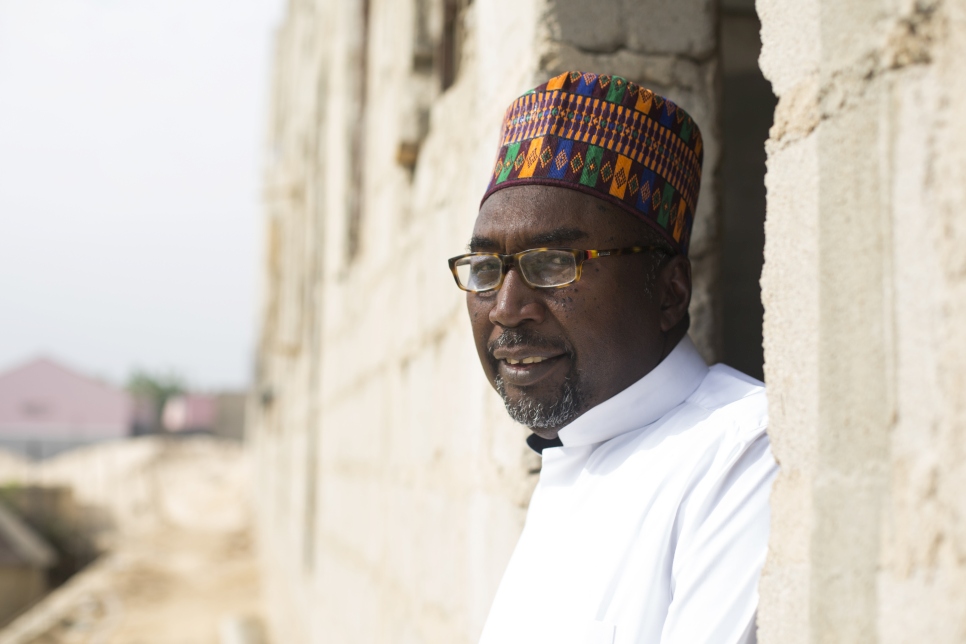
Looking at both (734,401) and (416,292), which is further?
(416,292)

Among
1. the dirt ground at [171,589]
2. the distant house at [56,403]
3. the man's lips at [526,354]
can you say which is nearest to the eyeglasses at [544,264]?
the man's lips at [526,354]

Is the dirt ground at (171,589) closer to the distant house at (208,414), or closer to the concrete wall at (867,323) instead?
the concrete wall at (867,323)

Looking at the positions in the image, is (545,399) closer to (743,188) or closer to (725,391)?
(725,391)

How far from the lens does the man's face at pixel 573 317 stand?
4.77 feet

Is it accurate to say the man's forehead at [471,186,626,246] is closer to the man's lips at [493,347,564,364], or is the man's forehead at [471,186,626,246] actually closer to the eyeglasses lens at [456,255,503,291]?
the eyeglasses lens at [456,255,503,291]

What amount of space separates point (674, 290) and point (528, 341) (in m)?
0.28

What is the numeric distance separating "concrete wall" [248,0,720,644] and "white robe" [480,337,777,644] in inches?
16.5

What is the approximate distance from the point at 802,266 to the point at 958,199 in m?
0.25

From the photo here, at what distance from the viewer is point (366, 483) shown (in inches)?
A: 161

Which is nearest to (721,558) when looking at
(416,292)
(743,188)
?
(743,188)

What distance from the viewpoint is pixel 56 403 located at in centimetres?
3950

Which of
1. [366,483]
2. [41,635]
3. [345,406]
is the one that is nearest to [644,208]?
[366,483]

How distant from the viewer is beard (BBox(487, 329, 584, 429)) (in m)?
1.46

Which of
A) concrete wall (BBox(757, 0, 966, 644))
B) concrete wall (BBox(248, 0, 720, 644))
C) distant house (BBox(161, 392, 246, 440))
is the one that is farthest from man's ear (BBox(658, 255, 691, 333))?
distant house (BBox(161, 392, 246, 440))
